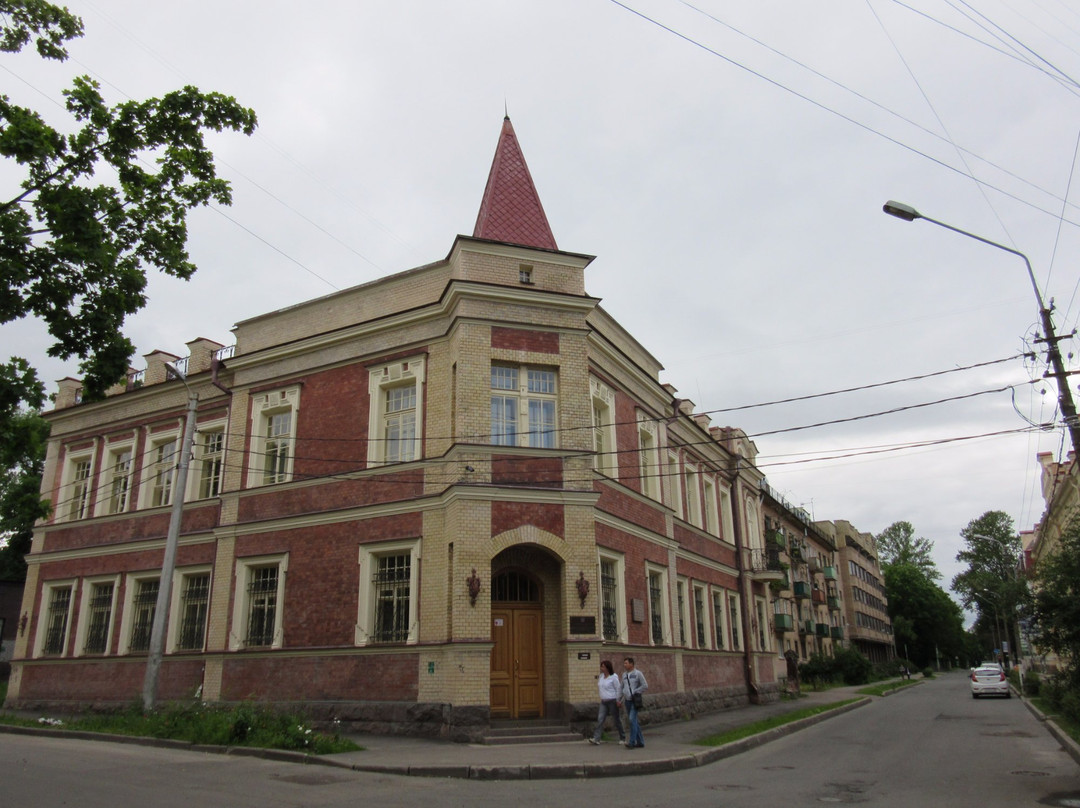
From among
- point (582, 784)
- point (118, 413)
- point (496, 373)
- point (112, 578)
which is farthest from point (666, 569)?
point (118, 413)

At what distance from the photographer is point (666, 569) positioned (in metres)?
23.0

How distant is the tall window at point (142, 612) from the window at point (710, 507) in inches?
711

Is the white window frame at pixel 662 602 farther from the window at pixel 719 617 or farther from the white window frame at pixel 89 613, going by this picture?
the white window frame at pixel 89 613

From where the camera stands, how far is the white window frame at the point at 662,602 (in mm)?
21469

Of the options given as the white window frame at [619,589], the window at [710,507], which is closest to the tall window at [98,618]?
the white window frame at [619,589]

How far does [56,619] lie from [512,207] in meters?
18.7

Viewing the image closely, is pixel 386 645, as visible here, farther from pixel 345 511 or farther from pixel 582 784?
pixel 582 784

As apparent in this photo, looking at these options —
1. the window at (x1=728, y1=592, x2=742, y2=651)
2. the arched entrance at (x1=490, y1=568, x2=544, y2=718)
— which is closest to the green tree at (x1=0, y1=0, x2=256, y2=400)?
the arched entrance at (x1=490, y1=568, x2=544, y2=718)

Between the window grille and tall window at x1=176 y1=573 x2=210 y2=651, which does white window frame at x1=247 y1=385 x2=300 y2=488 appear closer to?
the window grille

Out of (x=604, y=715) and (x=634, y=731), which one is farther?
(x=604, y=715)

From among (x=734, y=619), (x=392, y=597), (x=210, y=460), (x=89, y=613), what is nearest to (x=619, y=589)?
(x=392, y=597)

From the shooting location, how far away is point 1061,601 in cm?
1387

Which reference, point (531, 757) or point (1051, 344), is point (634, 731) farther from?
point (1051, 344)

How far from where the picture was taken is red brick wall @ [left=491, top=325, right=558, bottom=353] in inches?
714
